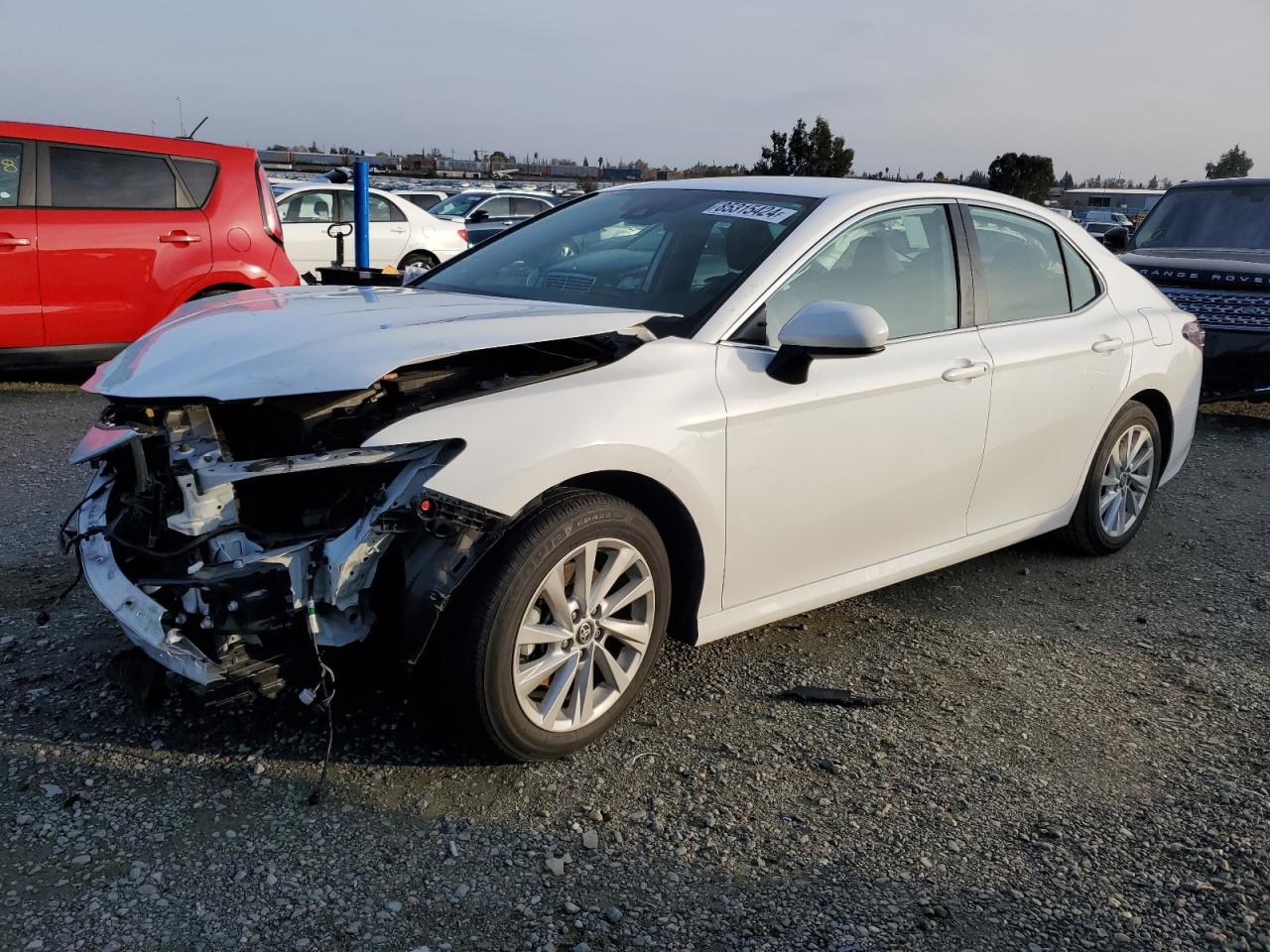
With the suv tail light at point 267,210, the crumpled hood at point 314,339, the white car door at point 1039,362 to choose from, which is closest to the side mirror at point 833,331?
the crumpled hood at point 314,339

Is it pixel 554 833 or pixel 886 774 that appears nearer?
pixel 554 833

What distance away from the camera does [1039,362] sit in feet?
13.8

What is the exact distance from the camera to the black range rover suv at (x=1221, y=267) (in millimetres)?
8008

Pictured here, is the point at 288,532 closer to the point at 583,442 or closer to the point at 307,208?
the point at 583,442

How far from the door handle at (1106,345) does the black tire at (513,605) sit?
8.29ft

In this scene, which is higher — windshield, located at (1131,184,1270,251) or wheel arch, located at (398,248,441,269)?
windshield, located at (1131,184,1270,251)

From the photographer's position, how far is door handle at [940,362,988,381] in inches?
151

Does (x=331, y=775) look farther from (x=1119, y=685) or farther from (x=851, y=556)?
(x=1119, y=685)

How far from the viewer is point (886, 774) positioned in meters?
3.12

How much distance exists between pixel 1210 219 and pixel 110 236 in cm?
910

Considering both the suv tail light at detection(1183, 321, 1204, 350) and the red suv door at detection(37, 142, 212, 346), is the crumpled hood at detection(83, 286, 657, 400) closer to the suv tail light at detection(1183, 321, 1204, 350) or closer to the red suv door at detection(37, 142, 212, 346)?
the suv tail light at detection(1183, 321, 1204, 350)

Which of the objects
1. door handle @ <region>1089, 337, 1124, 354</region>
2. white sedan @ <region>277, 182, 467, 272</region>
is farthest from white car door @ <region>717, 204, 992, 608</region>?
white sedan @ <region>277, 182, 467, 272</region>

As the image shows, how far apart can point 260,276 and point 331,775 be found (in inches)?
240

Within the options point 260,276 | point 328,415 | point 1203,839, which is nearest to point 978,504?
point 1203,839
